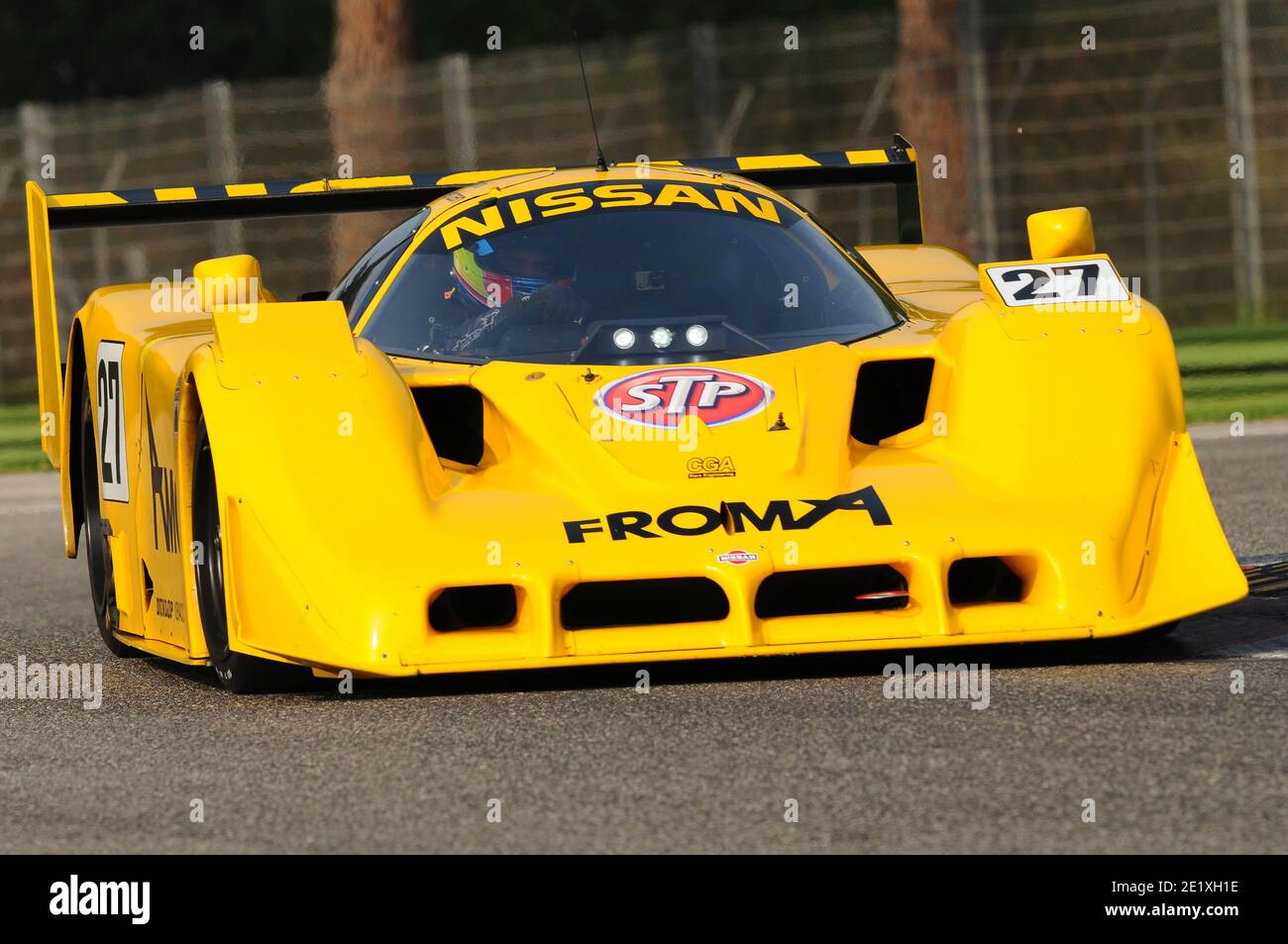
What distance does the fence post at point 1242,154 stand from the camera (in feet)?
56.5

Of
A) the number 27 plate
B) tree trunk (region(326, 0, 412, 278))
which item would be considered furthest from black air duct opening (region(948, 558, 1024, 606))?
tree trunk (region(326, 0, 412, 278))

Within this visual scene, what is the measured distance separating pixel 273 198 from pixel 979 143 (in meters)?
10.8

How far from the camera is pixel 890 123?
60.3 feet

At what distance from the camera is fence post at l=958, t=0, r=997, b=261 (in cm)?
1764

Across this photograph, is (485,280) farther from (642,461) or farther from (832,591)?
(832,591)

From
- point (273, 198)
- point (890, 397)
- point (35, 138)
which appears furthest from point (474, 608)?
point (35, 138)

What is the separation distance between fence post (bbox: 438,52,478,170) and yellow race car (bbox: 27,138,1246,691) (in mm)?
11405

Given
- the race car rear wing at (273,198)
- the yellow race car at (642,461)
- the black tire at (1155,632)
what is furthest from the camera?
the race car rear wing at (273,198)

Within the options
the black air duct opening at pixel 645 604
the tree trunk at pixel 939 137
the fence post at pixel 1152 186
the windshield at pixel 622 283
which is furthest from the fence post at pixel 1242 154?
the black air duct opening at pixel 645 604

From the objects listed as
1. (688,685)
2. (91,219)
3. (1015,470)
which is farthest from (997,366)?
(91,219)

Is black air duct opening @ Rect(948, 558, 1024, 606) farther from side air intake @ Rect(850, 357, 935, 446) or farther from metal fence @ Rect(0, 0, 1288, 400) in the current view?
metal fence @ Rect(0, 0, 1288, 400)

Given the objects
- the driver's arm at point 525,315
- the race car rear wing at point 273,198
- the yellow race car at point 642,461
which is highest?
the race car rear wing at point 273,198

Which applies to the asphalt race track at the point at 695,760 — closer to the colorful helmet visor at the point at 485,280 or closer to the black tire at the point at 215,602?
the black tire at the point at 215,602

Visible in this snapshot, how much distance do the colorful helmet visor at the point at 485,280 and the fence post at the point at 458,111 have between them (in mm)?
11480
